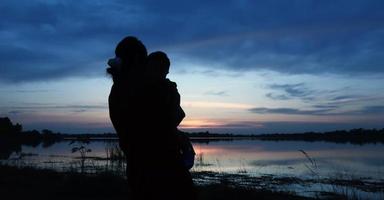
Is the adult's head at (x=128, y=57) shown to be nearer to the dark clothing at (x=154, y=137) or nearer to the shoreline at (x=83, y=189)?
the dark clothing at (x=154, y=137)

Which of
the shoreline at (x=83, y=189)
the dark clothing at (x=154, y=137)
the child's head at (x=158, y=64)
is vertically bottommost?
the shoreline at (x=83, y=189)

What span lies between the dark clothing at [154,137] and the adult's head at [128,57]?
0.18 meters

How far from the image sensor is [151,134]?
3.30m

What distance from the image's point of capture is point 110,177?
12.2 meters

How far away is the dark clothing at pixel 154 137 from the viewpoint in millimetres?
3264

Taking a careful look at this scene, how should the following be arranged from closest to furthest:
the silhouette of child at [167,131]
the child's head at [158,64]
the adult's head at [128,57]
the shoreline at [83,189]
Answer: the silhouette of child at [167,131] < the child's head at [158,64] < the adult's head at [128,57] < the shoreline at [83,189]

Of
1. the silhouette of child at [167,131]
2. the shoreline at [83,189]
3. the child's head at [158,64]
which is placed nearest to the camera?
the silhouette of child at [167,131]

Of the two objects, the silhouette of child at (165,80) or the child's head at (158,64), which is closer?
the silhouette of child at (165,80)

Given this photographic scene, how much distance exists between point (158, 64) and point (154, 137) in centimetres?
49

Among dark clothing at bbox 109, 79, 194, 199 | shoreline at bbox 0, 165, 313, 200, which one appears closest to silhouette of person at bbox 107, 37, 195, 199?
dark clothing at bbox 109, 79, 194, 199

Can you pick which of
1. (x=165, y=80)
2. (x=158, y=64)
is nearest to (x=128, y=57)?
(x=158, y=64)

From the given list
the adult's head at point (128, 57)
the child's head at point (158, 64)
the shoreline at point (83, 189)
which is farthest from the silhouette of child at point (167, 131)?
the shoreline at point (83, 189)

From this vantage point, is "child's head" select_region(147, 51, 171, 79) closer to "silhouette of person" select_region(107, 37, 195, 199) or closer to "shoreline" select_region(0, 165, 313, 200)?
"silhouette of person" select_region(107, 37, 195, 199)

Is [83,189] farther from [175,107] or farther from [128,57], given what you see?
[175,107]
